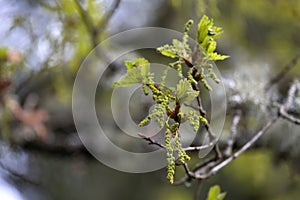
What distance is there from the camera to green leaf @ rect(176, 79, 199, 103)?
0.62 meters

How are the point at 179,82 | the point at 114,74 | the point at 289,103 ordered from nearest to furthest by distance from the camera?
the point at 179,82, the point at 289,103, the point at 114,74

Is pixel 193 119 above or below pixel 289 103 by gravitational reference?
above

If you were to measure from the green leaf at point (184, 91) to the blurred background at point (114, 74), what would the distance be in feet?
1.51

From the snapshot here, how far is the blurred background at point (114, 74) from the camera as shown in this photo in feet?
4.49

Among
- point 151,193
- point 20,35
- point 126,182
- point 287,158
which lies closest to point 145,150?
point 287,158

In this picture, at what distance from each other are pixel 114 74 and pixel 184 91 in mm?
1063

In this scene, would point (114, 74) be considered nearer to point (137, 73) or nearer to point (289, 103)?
point (289, 103)

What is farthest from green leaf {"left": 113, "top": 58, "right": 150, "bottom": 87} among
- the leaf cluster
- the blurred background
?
the blurred background

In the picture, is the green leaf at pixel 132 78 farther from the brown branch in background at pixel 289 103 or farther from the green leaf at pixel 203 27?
the brown branch in background at pixel 289 103

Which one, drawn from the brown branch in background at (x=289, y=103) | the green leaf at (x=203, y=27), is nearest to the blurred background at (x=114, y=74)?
the brown branch in background at (x=289, y=103)

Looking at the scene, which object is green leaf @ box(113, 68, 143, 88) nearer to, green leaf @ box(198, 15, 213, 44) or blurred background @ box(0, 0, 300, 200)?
green leaf @ box(198, 15, 213, 44)

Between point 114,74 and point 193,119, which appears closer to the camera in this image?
point 193,119

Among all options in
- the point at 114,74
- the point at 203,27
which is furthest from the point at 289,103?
the point at 114,74

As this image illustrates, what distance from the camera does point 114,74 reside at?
5.49 ft
